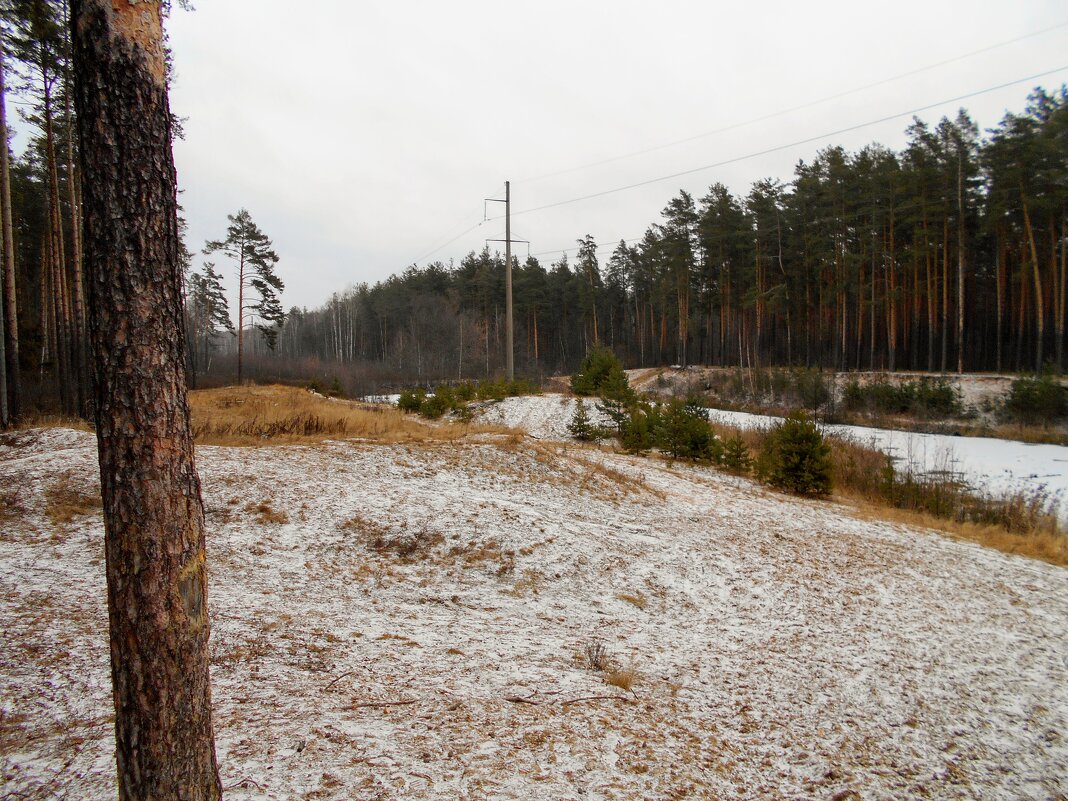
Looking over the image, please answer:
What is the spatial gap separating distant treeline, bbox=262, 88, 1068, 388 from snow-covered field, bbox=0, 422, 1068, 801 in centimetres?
2683

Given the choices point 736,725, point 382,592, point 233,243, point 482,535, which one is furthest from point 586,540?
point 233,243

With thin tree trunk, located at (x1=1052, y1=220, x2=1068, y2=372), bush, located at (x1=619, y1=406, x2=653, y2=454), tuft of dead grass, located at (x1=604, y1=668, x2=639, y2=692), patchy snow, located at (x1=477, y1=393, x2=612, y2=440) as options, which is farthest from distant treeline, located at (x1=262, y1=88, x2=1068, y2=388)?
tuft of dead grass, located at (x1=604, y1=668, x2=639, y2=692)

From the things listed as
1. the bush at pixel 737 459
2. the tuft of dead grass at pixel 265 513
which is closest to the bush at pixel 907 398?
the bush at pixel 737 459

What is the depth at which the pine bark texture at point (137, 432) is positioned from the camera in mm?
1710

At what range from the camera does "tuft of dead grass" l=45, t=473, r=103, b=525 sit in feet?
21.5

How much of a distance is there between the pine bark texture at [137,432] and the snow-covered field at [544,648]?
0.81 meters

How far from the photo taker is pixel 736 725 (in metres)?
3.49

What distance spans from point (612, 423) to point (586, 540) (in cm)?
1204

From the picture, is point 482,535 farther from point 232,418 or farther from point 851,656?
point 232,418

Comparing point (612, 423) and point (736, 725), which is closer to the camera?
point (736, 725)

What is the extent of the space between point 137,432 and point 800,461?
12092mm

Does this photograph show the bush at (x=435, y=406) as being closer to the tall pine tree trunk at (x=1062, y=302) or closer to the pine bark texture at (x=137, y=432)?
the pine bark texture at (x=137, y=432)

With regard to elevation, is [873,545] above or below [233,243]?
below

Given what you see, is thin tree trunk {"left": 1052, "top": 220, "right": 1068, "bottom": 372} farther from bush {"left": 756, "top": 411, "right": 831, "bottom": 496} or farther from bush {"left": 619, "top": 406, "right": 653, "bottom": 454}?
bush {"left": 619, "top": 406, "right": 653, "bottom": 454}
